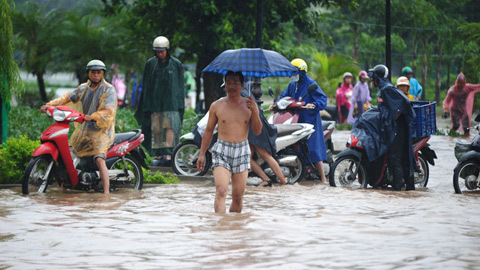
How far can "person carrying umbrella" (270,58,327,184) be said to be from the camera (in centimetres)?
1372

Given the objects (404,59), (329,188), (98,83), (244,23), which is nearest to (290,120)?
(329,188)

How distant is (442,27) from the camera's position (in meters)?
48.5

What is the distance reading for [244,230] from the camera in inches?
330

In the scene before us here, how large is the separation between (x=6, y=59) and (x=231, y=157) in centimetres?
600

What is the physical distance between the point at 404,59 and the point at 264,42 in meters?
43.3

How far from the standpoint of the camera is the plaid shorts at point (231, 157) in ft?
29.7

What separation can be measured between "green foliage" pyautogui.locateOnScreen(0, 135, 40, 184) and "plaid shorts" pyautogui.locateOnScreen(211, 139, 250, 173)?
4.07m

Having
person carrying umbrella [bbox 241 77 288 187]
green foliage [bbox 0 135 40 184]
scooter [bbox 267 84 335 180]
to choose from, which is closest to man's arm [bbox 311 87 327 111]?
scooter [bbox 267 84 335 180]

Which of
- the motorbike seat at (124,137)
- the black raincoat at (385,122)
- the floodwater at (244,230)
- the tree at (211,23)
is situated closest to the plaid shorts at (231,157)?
the floodwater at (244,230)

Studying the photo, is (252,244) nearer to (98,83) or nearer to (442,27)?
(98,83)

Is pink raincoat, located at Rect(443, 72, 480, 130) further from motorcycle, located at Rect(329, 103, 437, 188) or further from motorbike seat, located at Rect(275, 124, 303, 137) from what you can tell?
motorbike seat, located at Rect(275, 124, 303, 137)

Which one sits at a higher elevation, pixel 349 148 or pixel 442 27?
pixel 442 27

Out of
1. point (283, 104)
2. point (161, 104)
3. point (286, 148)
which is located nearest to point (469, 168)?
point (286, 148)

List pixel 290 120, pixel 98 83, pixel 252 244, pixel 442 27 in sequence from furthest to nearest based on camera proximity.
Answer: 1. pixel 442 27
2. pixel 290 120
3. pixel 98 83
4. pixel 252 244
